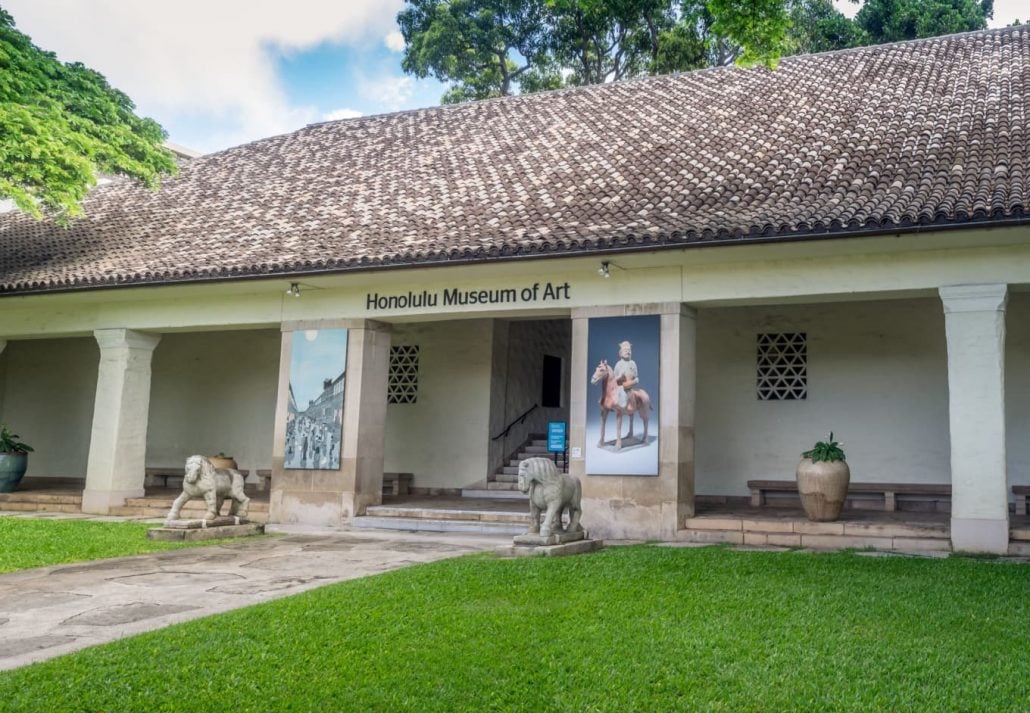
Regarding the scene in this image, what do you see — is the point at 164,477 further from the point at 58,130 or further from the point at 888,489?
the point at 888,489

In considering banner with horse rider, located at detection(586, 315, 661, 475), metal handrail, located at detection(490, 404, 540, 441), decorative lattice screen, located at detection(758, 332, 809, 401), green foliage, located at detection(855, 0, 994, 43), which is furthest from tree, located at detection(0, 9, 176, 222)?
green foliage, located at detection(855, 0, 994, 43)

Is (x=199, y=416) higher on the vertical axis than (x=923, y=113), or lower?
lower

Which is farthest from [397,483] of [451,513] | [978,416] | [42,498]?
[978,416]

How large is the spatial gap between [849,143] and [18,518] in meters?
13.1

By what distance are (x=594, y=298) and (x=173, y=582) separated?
640cm

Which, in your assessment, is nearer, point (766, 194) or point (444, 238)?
point (766, 194)

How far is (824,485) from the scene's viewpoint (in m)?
10.8

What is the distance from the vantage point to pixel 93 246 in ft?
51.5

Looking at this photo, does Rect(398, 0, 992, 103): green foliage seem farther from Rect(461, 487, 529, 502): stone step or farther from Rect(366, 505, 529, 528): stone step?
Rect(366, 505, 529, 528): stone step

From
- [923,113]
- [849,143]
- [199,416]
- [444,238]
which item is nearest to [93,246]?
[199,416]

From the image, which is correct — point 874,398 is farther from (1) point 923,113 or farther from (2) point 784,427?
(1) point 923,113

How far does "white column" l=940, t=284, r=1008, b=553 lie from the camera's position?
9727mm

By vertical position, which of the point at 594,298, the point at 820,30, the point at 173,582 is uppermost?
the point at 820,30

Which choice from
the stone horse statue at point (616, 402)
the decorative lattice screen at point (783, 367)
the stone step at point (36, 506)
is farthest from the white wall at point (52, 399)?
the decorative lattice screen at point (783, 367)
